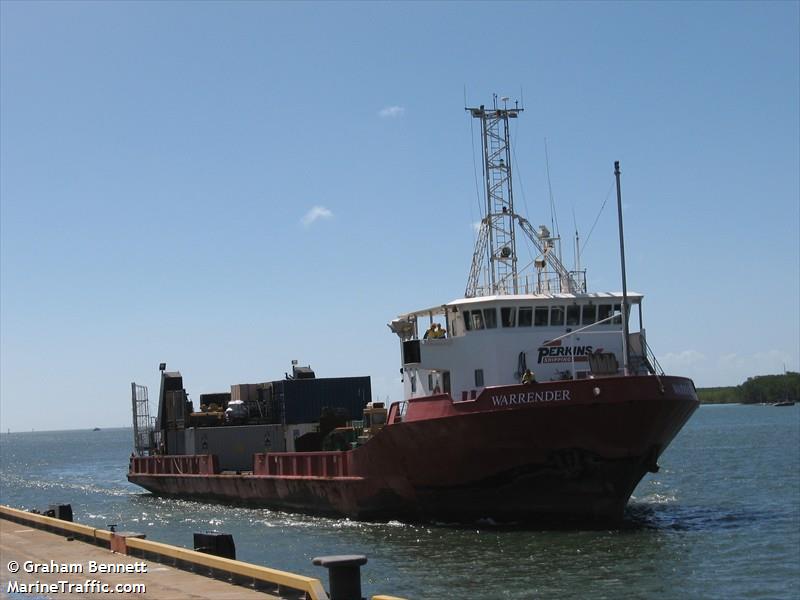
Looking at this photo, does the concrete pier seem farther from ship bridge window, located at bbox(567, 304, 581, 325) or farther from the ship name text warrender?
ship bridge window, located at bbox(567, 304, 581, 325)

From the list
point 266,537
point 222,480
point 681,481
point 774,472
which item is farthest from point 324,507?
point 774,472

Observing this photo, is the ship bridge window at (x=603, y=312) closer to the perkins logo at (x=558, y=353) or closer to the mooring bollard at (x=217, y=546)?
the perkins logo at (x=558, y=353)

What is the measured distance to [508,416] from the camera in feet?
73.6

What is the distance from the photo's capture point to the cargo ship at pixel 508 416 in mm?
22388

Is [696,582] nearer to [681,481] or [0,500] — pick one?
[681,481]

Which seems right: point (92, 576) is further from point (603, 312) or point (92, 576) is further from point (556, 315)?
point (603, 312)

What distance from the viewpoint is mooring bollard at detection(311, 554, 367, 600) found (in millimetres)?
10719

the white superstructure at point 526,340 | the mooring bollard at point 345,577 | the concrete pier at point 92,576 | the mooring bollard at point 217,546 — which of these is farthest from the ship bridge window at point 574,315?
the mooring bollard at point 345,577

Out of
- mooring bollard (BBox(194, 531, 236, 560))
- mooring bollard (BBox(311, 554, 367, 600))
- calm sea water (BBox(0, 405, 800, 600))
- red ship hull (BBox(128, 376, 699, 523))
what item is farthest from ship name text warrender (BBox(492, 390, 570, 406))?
mooring bollard (BBox(311, 554, 367, 600))

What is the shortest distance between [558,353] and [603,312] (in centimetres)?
185

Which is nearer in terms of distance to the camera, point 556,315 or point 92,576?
point 92,576

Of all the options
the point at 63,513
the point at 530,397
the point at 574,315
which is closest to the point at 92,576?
the point at 63,513

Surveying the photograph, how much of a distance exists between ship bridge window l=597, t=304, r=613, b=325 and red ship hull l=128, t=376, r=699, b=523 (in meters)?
2.74

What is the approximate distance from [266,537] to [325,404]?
A: 456 inches
